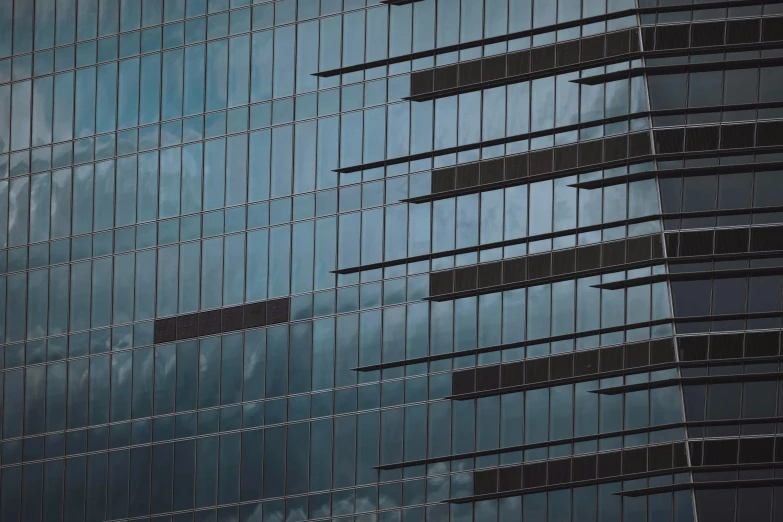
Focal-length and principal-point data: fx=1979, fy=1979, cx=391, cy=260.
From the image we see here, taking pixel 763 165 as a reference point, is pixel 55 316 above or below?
below

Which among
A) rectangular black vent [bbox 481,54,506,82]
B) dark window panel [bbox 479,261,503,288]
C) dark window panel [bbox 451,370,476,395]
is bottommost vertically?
dark window panel [bbox 451,370,476,395]

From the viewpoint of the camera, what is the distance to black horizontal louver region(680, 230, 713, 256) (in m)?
69.9

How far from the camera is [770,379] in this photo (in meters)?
68.9

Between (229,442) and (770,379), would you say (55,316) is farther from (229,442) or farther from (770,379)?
(770,379)

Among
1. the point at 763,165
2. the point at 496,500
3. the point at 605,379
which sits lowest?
the point at 496,500

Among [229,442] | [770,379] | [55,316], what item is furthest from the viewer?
[55,316]

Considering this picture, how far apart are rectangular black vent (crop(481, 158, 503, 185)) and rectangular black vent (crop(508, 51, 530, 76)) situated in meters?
3.36

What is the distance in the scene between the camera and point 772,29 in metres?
70.4

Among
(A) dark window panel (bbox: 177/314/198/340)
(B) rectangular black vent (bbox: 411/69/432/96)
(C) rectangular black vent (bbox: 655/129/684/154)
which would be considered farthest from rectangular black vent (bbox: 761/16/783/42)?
(A) dark window panel (bbox: 177/314/198/340)

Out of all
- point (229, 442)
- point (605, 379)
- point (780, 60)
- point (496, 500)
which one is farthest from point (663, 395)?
point (229, 442)

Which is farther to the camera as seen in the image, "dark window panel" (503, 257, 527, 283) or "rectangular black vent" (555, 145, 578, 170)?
"dark window panel" (503, 257, 527, 283)

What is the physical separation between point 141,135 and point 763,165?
2792cm

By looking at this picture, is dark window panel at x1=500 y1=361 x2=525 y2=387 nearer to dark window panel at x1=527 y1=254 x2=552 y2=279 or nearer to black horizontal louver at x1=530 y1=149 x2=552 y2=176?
dark window panel at x1=527 y1=254 x2=552 y2=279

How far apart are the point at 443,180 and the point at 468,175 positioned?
1.10m
